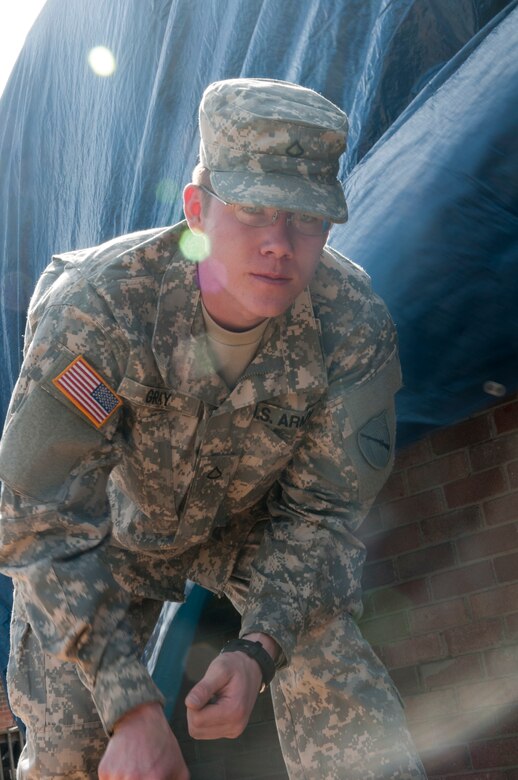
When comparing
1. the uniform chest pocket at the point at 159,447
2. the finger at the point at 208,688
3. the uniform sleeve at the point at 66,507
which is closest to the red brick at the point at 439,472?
the uniform chest pocket at the point at 159,447

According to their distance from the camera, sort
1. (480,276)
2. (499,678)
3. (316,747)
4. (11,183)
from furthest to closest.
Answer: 1. (11,183)
2. (499,678)
3. (480,276)
4. (316,747)

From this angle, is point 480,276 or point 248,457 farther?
point 480,276

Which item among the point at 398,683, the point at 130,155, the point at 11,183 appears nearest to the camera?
the point at 398,683

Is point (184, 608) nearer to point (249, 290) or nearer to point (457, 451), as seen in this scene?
point (457, 451)

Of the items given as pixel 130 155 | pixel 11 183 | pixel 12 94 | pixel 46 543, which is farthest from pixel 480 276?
pixel 12 94

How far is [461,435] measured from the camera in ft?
9.55

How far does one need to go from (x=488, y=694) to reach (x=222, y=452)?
105cm

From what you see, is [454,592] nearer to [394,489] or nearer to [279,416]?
[394,489]

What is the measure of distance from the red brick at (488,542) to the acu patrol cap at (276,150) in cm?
109

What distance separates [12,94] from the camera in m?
4.98

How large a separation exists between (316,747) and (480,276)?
0.98 metres

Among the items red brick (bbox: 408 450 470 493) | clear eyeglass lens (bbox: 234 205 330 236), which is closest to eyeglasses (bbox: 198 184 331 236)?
clear eyeglass lens (bbox: 234 205 330 236)

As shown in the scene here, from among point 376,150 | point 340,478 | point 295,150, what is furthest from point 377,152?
point 340,478

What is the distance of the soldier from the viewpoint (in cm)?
188
